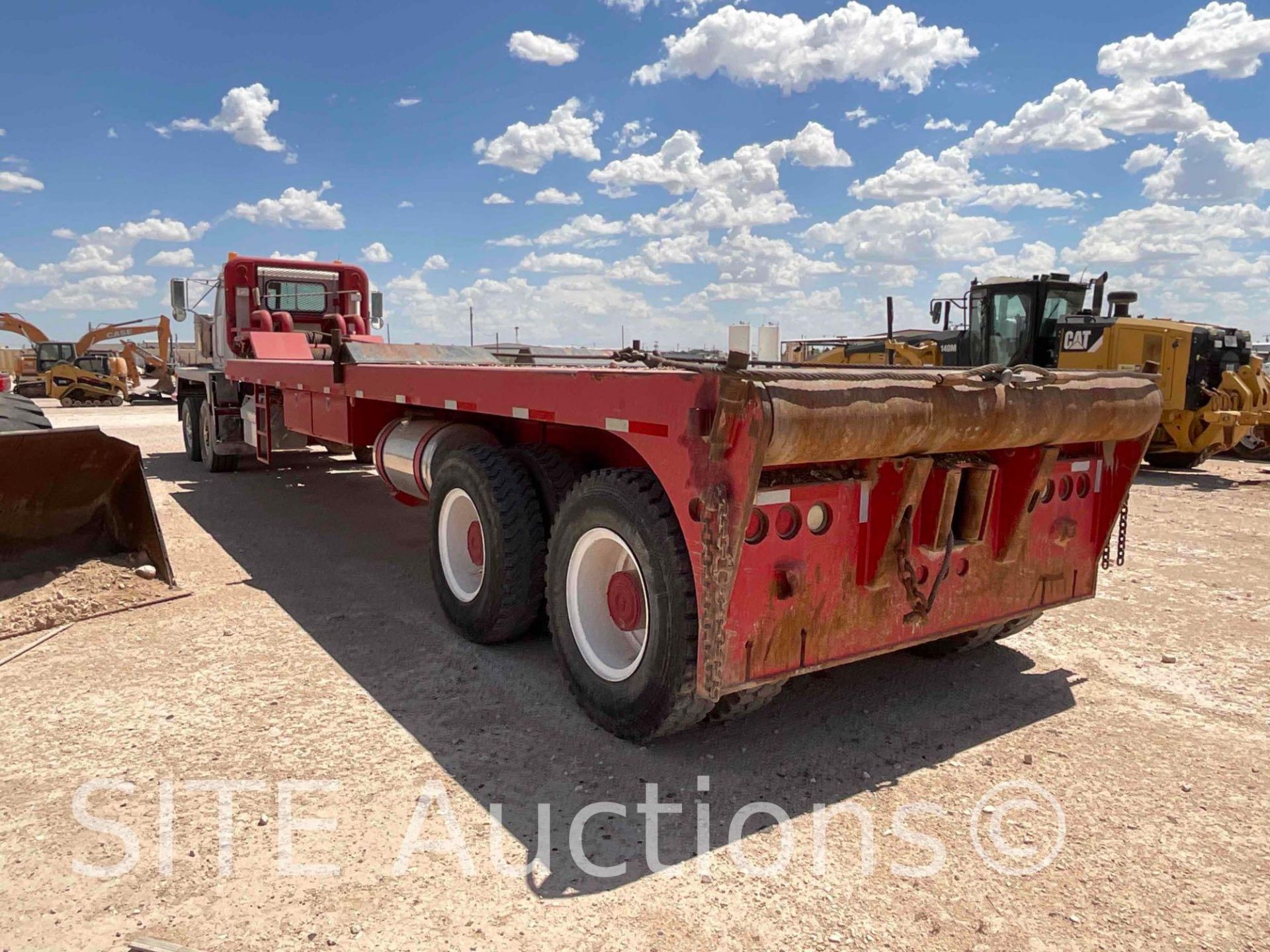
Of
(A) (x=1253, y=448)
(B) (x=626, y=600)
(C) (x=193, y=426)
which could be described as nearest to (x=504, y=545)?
(B) (x=626, y=600)

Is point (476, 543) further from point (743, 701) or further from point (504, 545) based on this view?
point (743, 701)

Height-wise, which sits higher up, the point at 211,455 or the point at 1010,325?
the point at 1010,325

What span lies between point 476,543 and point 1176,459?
11979 mm

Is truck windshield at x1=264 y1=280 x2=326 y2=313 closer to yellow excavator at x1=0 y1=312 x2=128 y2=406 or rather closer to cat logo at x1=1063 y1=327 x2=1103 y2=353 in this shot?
cat logo at x1=1063 y1=327 x2=1103 y2=353

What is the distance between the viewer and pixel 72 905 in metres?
2.46

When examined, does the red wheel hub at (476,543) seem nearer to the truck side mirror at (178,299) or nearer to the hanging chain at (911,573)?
the hanging chain at (911,573)

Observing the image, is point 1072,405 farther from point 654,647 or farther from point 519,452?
point 519,452

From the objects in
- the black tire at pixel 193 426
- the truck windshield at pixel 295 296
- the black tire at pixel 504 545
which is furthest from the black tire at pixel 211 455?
the black tire at pixel 504 545

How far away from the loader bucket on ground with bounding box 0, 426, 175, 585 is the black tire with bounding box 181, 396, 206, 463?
5.91m

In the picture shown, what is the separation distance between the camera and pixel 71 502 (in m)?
5.57

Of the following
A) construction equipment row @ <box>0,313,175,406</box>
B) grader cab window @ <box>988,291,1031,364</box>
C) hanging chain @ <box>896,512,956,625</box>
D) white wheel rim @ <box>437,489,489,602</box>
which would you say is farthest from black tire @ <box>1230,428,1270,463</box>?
construction equipment row @ <box>0,313,175,406</box>

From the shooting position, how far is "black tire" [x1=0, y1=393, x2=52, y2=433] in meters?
5.97

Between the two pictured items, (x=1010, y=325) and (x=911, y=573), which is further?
(x=1010, y=325)

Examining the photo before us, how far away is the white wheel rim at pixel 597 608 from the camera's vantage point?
3.62m
